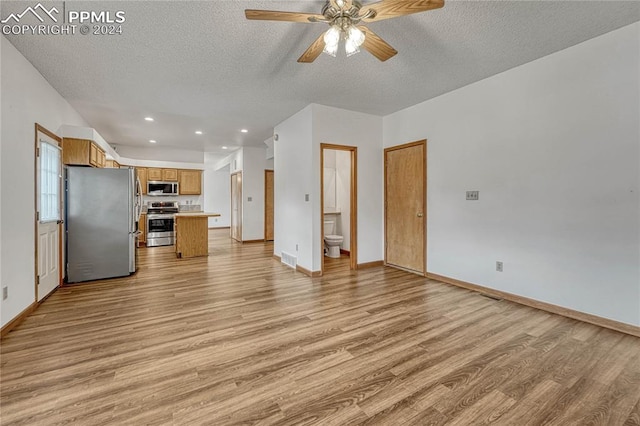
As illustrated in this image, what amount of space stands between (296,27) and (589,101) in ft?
9.53

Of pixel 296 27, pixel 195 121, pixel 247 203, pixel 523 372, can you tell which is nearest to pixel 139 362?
pixel 523 372

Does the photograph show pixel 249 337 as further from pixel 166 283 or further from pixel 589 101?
pixel 589 101

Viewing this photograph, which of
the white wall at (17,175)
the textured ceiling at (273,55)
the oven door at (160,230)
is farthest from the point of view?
the oven door at (160,230)

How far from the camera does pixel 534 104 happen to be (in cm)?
306

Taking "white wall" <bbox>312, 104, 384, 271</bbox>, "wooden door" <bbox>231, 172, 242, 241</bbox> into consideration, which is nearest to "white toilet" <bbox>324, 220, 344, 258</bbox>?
"white wall" <bbox>312, 104, 384, 271</bbox>

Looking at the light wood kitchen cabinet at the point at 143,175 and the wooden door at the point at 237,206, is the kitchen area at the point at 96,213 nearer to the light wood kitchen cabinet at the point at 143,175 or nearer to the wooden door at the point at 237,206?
the light wood kitchen cabinet at the point at 143,175

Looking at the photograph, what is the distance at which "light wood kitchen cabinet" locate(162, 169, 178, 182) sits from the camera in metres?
7.86

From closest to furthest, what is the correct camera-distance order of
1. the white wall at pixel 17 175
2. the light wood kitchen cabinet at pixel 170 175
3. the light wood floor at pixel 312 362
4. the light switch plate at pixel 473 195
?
the light wood floor at pixel 312 362 < the white wall at pixel 17 175 < the light switch plate at pixel 473 195 < the light wood kitchen cabinet at pixel 170 175

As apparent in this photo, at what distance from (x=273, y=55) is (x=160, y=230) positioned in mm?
6190

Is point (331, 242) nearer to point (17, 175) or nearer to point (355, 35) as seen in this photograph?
point (355, 35)

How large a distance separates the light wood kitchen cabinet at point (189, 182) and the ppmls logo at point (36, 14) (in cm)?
595

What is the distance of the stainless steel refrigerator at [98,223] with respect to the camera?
3988 mm

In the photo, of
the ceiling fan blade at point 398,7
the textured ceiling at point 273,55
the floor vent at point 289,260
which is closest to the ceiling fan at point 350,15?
the ceiling fan blade at point 398,7

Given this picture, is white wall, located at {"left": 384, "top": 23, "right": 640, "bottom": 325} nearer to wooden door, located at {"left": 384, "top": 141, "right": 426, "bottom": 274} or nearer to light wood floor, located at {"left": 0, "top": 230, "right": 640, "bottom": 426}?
wooden door, located at {"left": 384, "top": 141, "right": 426, "bottom": 274}
